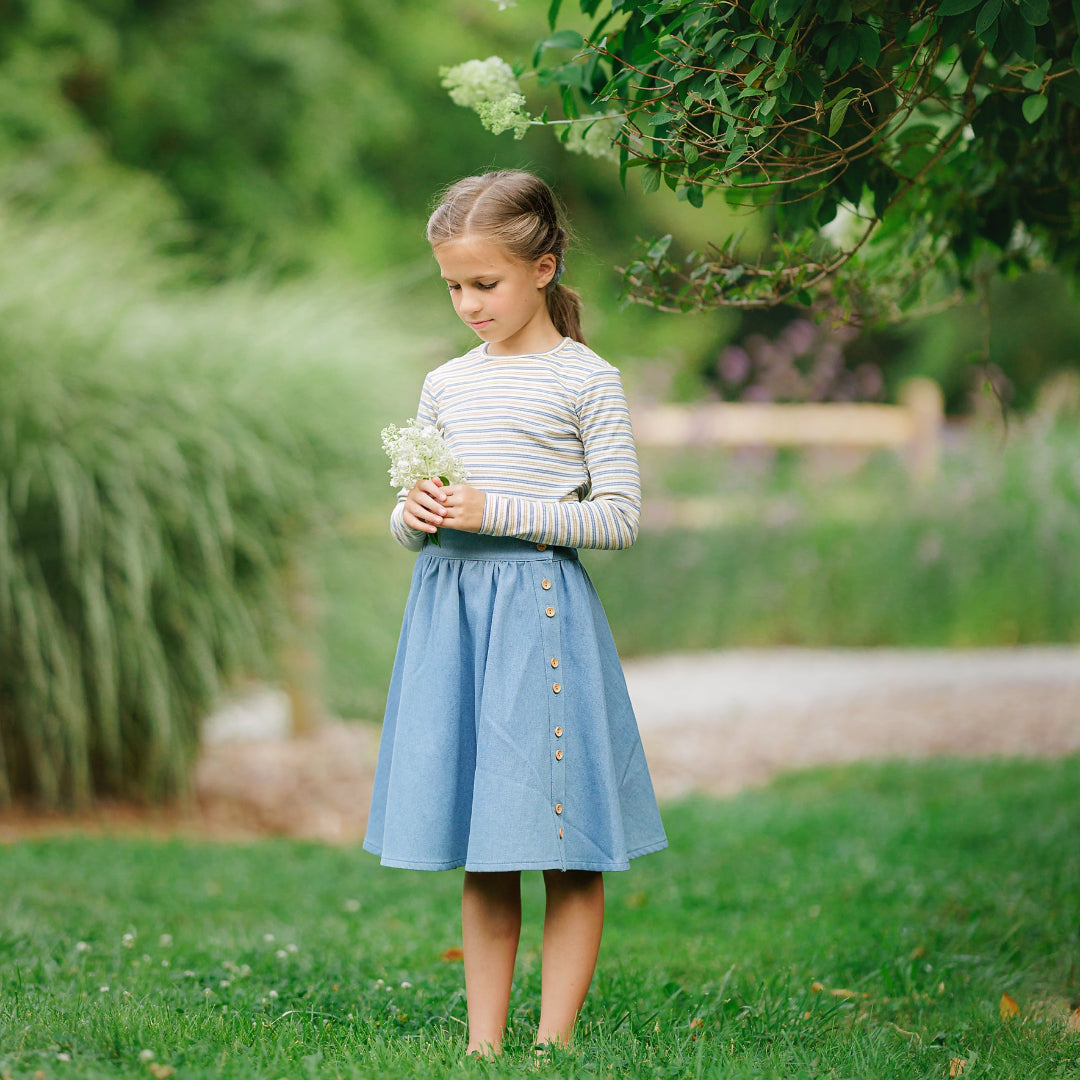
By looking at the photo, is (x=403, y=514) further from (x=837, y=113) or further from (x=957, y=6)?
(x=957, y=6)

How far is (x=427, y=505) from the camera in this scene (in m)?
2.11

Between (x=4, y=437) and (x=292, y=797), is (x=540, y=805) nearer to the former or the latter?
(x=4, y=437)

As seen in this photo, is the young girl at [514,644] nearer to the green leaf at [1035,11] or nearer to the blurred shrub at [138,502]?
the green leaf at [1035,11]

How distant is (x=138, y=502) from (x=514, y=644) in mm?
3207

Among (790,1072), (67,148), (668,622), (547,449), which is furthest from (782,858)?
(67,148)

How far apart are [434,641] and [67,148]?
8602mm

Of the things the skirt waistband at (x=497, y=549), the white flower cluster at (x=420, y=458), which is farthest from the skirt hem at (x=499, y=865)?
the white flower cluster at (x=420, y=458)

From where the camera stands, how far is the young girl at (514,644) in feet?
6.95

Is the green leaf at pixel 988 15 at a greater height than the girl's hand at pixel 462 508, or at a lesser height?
greater

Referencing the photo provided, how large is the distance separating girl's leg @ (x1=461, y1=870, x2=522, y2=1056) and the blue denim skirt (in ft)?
0.38

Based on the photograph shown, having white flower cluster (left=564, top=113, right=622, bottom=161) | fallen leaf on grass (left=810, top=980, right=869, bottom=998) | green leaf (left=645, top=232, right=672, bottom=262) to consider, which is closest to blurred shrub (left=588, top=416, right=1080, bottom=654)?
fallen leaf on grass (left=810, top=980, right=869, bottom=998)

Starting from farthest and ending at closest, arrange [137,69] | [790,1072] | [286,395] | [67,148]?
[137,69] < [67,148] < [286,395] < [790,1072]

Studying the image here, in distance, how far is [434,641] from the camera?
219cm

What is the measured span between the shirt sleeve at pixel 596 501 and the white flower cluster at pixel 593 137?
0.48 metres
